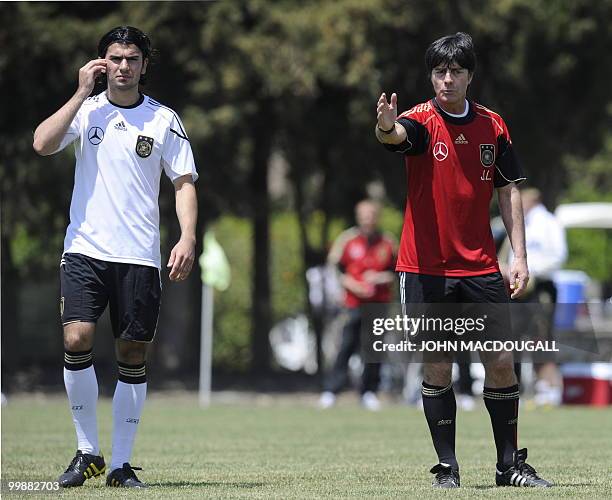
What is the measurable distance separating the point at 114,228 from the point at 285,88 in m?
12.8

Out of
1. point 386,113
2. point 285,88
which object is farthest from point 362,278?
point 386,113

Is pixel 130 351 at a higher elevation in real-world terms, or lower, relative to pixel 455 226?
lower

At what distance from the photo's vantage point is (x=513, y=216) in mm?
7855

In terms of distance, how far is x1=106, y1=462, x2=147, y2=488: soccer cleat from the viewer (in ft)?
24.8

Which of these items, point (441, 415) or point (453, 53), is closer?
point (453, 53)

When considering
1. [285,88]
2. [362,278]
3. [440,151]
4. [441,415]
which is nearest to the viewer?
[440,151]

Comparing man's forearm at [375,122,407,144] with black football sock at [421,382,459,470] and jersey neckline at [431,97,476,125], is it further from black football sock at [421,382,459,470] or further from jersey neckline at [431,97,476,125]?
black football sock at [421,382,459,470]

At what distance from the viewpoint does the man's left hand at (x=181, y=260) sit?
24.8ft

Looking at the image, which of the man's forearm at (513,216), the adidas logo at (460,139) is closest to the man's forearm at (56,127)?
the adidas logo at (460,139)

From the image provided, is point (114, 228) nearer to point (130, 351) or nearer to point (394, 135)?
point (130, 351)

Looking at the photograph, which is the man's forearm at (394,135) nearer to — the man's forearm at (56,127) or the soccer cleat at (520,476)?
the man's forearm at (56,127)

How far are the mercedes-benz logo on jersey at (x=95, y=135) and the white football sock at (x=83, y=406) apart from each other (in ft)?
4.16

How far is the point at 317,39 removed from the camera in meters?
19.9

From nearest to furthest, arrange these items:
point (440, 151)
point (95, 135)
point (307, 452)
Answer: point (440, 151), point (95, 135), point (307, 452)
